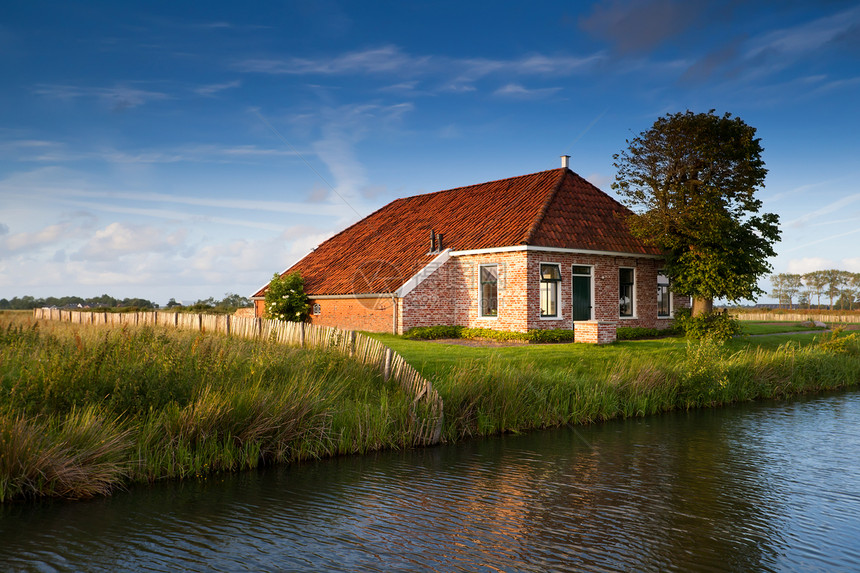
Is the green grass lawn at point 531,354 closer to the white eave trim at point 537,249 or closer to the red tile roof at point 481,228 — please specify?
the white eave trim at point 537,249

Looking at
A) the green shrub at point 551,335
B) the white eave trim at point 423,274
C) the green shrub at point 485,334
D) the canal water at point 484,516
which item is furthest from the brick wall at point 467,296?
the canal water at point 484,516

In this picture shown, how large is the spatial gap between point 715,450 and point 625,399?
311 centimetres

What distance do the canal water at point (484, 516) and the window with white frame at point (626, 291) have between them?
13921 millimetres

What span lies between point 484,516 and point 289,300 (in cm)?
2108

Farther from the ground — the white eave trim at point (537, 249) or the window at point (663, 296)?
the white eave trim at point (537, 249)

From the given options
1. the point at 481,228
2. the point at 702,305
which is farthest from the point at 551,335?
the point at 702,305

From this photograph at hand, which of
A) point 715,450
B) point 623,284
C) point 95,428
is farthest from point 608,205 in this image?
point 95,428

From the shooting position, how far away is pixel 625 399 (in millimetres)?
13812

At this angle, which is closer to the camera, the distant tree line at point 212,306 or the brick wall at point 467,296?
the brick wall at point 467,296

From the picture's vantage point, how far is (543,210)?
23094 mm

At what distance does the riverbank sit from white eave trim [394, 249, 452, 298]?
7.06m

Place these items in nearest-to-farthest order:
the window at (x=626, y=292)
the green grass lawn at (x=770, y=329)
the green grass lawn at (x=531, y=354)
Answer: the green grass lawn at (x=531, y=354)
the window at (x=626, y=292)
the green grass lawn at (x=770, y=329)

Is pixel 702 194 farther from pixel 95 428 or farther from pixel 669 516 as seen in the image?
pixel 95 428

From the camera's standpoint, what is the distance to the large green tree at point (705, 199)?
21.9 m
